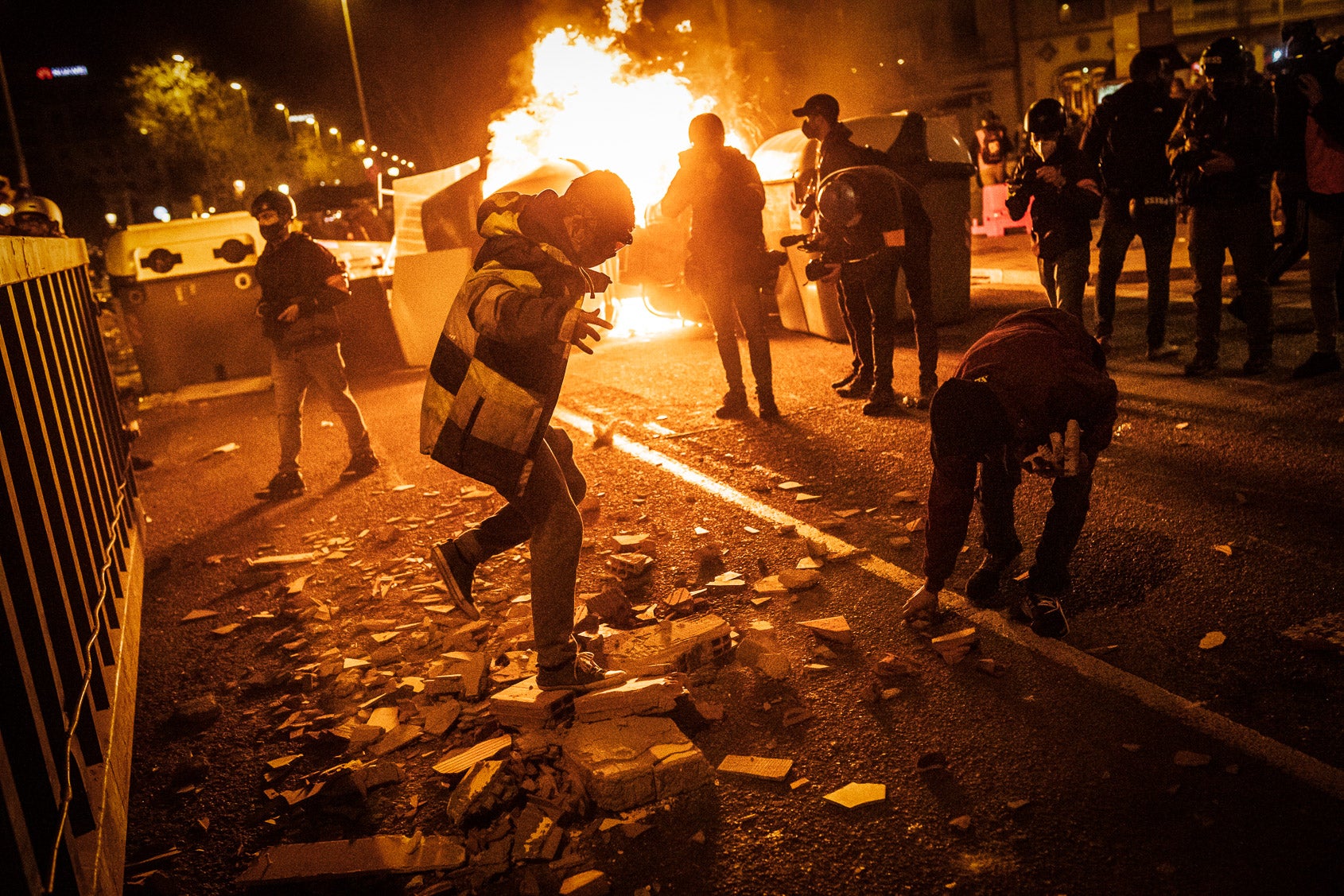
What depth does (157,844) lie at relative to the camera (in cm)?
335

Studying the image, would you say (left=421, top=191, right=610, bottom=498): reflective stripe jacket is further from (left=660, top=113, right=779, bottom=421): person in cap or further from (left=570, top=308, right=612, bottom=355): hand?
(left=660, top=113, right=779, bottom=421): person in cap

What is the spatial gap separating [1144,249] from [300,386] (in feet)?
22.2

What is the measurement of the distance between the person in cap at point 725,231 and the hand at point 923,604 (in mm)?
3783

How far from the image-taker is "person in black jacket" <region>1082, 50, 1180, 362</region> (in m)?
7.52

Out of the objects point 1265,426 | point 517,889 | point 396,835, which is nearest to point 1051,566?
point 517,889

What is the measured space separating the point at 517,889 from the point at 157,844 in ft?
4.52

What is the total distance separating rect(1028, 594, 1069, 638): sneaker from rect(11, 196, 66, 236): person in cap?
30.1 ft

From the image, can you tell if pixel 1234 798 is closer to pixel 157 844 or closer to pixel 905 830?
pixel 905 830

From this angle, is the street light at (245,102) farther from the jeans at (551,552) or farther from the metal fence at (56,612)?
the jeans at (551,552)

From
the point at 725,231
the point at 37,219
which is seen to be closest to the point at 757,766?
the point at 725,231

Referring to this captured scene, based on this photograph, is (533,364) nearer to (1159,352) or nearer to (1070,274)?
(1070,274)

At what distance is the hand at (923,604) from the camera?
13.1ft

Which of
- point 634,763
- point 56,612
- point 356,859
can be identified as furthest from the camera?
point 56,612

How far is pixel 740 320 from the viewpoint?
7.75 meters
